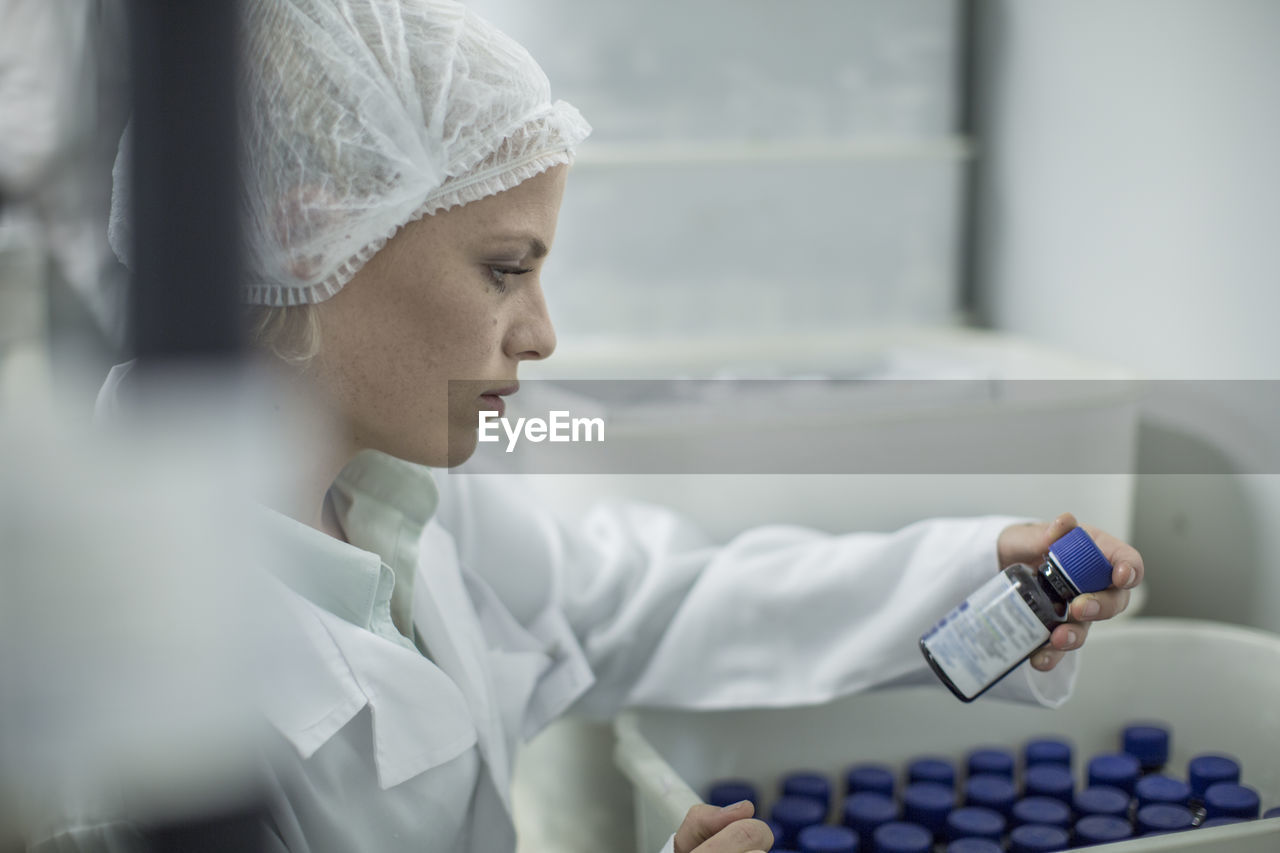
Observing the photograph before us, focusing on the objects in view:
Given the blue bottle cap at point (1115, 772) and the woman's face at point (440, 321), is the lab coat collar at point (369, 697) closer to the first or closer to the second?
the woman's face at point (440, 321)

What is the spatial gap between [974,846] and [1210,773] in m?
0.23

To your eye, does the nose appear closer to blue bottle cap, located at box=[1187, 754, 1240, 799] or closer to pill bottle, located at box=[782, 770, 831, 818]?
pill bottle, located at box=[782, 770, 831, 818]

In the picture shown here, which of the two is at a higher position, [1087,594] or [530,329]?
[530,329]

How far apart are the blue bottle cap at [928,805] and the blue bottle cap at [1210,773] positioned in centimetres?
20

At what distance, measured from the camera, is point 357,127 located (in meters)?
0.61

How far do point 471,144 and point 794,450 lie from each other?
0.69 meters

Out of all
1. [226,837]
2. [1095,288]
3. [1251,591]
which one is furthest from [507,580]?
[1095,288]

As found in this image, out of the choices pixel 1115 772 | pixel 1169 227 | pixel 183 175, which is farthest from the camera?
pixel 1169 227

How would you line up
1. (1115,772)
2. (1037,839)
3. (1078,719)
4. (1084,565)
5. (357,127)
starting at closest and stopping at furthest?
(357,127) → (1084,565) → (1037,839) → (1115,772) → (1078,719)

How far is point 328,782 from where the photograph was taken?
676 millimetres

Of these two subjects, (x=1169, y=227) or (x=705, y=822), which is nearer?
(x=705, y=822)

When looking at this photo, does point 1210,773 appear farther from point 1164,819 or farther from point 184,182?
point 184,182

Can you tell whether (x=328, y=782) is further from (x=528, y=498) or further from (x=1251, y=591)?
(x=1251, y=591)

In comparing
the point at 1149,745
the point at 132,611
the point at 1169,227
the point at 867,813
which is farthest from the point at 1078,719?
the point at 132,611
